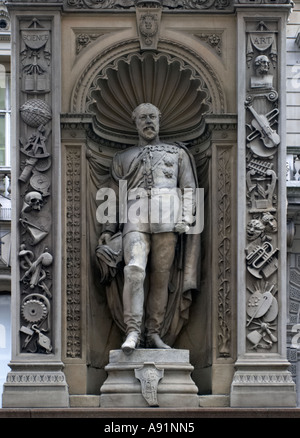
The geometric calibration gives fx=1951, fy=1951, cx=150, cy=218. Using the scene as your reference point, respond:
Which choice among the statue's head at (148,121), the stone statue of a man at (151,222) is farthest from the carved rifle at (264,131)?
the statue's head at (148,121)

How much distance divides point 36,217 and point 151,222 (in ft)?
4.79

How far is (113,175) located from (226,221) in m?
1.61

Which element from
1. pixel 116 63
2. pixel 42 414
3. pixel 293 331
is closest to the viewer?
pixel 42 414

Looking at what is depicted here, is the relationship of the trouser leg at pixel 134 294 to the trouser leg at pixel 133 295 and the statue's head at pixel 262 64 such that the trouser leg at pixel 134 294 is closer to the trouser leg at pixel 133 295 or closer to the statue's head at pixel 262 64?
the trouser leg at pixel 133 295

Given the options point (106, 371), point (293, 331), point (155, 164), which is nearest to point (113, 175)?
point (155, 164)

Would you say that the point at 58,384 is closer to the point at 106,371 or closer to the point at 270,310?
the point at 106,371

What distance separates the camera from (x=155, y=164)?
25016 millimetres

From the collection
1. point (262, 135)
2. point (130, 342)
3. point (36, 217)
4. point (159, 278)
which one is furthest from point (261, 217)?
point (36, 217)

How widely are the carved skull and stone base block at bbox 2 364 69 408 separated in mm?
2012

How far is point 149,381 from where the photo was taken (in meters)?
24.0

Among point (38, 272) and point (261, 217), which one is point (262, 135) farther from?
point (38, 272)

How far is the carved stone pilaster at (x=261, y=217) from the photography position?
24359 mm

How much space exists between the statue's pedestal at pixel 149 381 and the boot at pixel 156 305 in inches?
18.3

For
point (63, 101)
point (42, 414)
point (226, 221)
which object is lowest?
point (42, 414)
